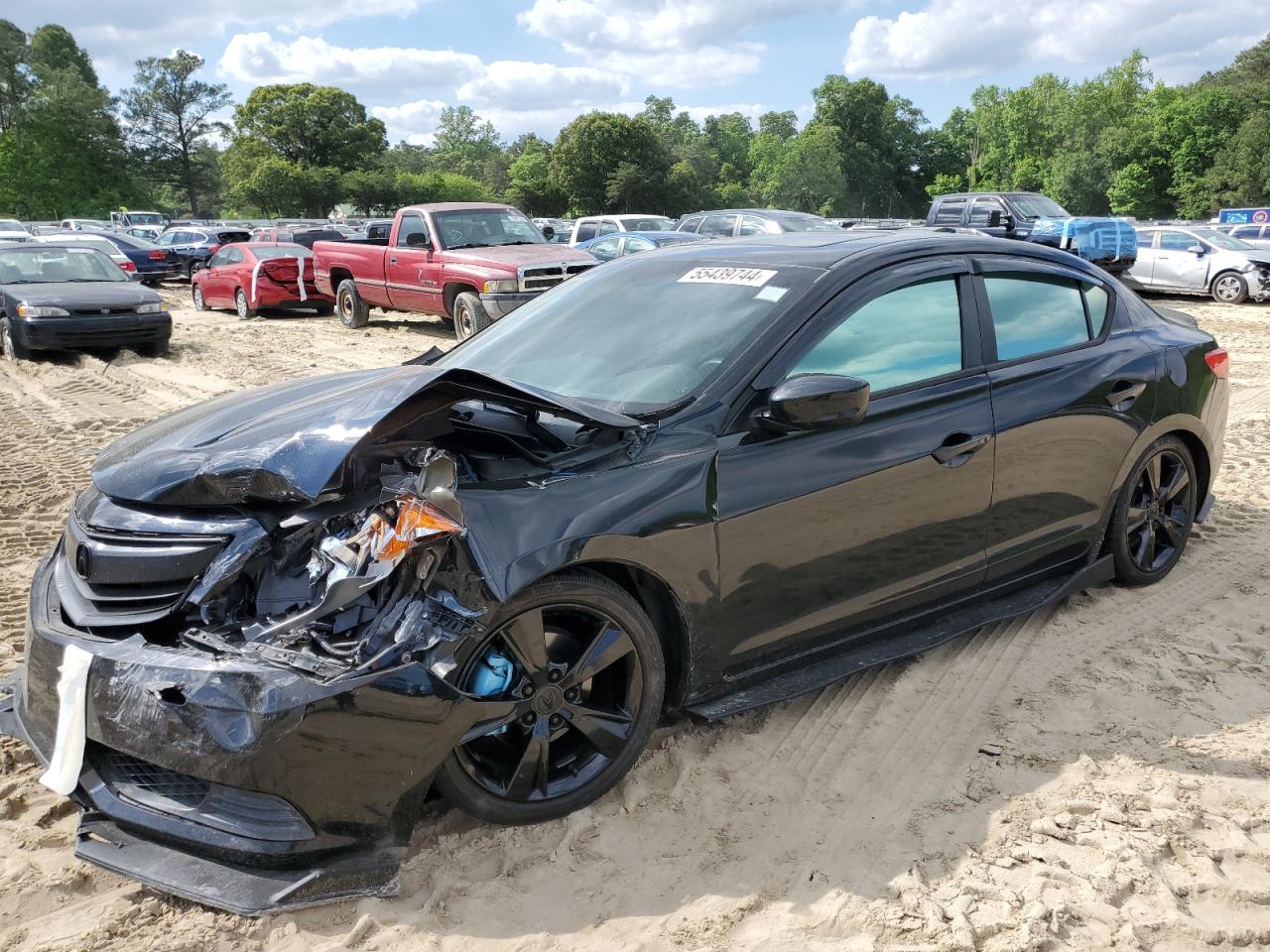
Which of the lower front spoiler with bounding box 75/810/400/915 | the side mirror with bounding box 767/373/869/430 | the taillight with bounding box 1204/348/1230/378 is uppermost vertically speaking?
the side mirror with bounding box 767/373/869/430

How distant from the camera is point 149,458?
3.22 metres

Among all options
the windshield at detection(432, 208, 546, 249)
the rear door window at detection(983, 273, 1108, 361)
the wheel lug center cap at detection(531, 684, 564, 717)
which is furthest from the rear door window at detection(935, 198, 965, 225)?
the wheel lug center cap at detection(531, 684, 564, 717)

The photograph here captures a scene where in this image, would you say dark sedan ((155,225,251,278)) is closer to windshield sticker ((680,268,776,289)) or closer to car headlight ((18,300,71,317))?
car headlight ((18,300,71,317))

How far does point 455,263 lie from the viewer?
532 inches

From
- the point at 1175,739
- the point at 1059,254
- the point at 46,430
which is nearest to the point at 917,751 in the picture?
the point at 1175,739

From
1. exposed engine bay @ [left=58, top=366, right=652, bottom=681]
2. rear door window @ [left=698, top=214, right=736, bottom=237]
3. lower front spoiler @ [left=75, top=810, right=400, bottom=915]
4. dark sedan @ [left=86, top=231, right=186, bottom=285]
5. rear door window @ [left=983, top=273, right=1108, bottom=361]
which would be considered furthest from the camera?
dark sedan @ [left=86, top=231, right=186, bottom=285]

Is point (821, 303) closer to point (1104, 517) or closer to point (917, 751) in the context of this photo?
point (917, 751)

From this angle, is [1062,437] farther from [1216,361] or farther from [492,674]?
[492,674]

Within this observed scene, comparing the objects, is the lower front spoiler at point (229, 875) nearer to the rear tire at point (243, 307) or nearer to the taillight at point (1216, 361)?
the taillight at point (1216, 361)

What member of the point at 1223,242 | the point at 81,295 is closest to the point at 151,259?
the point at 81,295

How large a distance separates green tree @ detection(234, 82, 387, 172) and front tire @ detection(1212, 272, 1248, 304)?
58.3 m

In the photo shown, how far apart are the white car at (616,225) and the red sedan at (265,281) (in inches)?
217

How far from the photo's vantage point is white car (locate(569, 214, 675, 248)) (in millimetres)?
21312

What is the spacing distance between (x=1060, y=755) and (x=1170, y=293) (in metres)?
18.8
